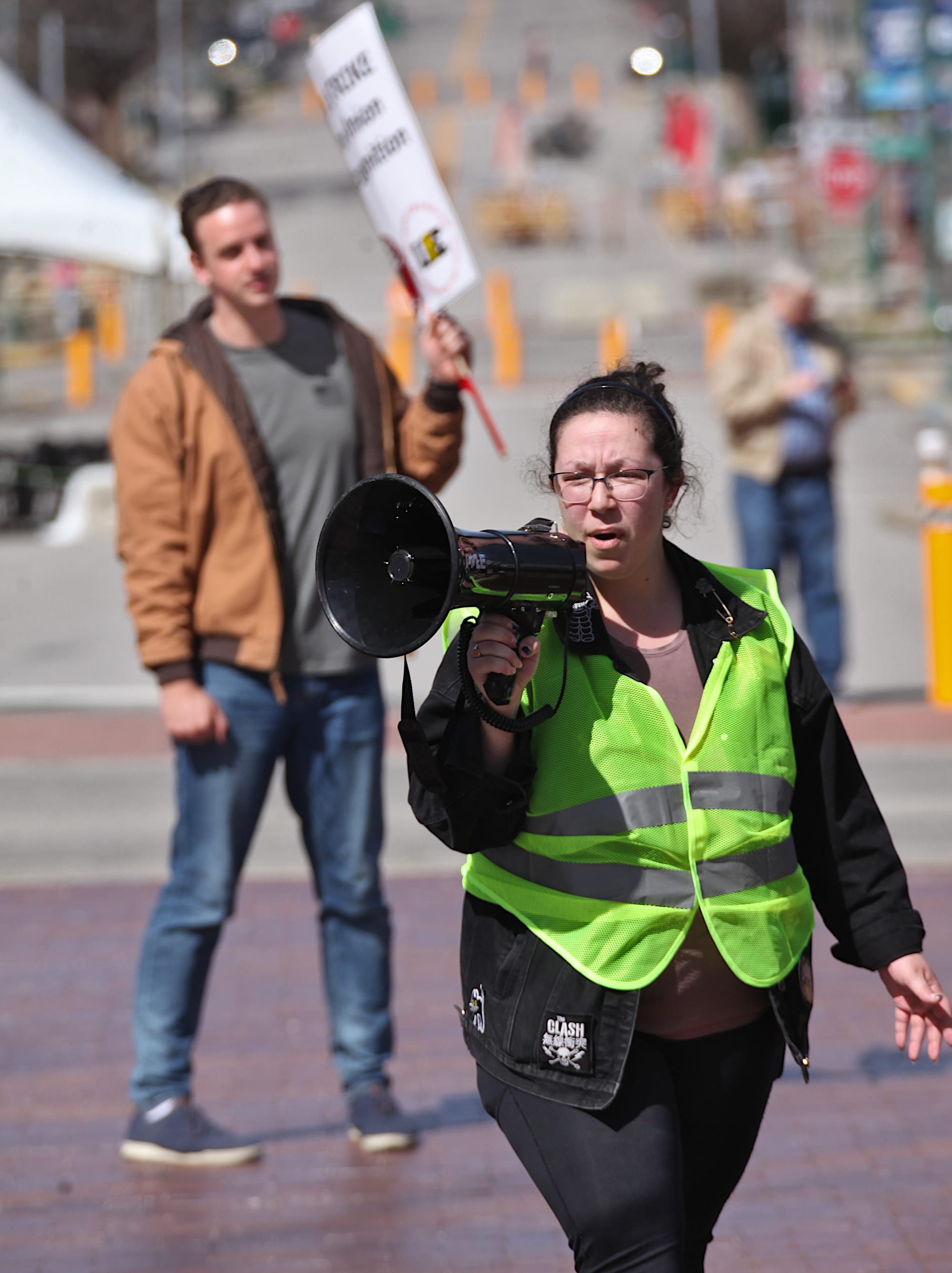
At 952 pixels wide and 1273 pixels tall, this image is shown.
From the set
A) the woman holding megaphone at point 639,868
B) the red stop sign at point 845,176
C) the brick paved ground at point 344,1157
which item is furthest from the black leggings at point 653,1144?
the red stop sign at point 845,176

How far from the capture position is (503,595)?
7.73 feet

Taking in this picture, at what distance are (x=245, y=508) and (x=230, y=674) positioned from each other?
1.24 ft

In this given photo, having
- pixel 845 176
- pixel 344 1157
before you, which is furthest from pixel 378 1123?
pixel 845 176

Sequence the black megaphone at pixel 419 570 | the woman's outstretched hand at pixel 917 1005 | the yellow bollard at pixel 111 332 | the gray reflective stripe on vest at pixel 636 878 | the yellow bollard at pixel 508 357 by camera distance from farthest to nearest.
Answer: the yellow bollard at pixel 111 332 < the yellow bollard at pixel 508 357 < the woman's outstretched hand at pixel 917 1005 < the gray reflective stripe on vest at pixel 636 878 < the black megaphone at pixel 419 570

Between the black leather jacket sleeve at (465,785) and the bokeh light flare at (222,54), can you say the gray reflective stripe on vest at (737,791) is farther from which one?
the bokeh light flare at (222,54)

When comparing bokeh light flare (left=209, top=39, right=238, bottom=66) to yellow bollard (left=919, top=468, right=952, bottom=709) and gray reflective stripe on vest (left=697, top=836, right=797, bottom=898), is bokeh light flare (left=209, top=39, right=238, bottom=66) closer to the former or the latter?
gray reflective stripe on vest (left=697, top=836, right=797, bottom=898)

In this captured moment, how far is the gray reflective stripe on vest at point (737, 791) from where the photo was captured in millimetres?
2578

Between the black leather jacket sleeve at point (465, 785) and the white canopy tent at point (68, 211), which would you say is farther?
the white canopy tent at point (68, 211)

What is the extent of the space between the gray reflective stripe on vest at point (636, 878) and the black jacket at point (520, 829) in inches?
2.3

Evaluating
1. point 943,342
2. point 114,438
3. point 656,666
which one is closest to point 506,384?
point 943,342

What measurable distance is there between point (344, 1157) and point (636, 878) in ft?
6.49

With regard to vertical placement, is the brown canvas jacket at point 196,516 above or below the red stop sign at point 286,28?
below

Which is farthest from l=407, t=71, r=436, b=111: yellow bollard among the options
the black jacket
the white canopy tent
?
the black jacket

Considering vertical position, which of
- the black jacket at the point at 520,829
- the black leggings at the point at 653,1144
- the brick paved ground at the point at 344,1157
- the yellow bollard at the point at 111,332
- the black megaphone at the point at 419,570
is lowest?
the brick paved ground at the point at 344,1157
